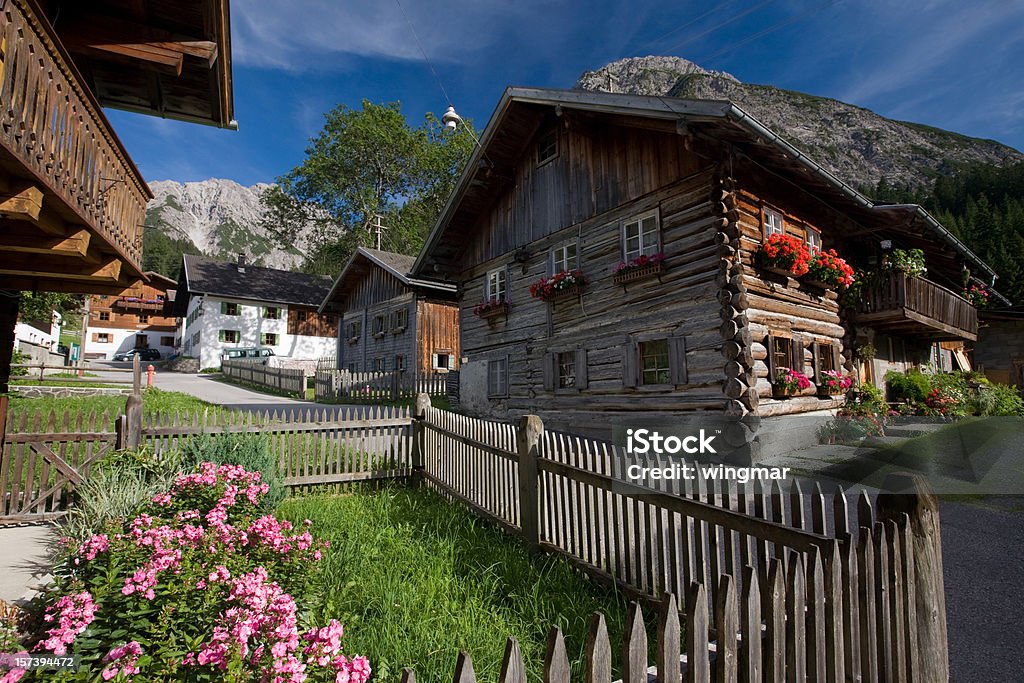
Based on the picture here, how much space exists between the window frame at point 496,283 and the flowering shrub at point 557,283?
1893 mm

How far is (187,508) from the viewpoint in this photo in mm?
4945

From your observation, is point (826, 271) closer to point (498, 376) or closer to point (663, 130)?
point (663, 130)

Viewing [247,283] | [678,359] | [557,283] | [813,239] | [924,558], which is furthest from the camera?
[247,283]

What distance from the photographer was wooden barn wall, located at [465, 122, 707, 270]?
38.2 ft

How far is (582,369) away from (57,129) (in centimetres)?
1106

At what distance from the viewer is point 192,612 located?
2.86 m

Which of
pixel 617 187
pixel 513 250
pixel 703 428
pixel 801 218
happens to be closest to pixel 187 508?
pixel 703 428

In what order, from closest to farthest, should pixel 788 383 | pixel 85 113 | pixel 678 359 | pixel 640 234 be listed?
pixel 85 113 → pixel 788 383 → pixel 678 359 → pixel 640 234

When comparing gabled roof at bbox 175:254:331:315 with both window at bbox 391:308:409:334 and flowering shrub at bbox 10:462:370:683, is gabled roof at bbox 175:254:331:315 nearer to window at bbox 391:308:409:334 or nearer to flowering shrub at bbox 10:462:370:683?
window at bbox 391:308:409:334

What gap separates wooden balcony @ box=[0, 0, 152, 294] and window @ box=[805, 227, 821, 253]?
14.5 meters

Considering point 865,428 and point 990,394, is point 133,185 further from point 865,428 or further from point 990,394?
point 990,394

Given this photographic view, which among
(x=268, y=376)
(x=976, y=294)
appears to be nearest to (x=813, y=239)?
(x=976, y=294)

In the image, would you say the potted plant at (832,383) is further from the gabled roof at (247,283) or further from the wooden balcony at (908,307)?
the gabled roof at (247,283)

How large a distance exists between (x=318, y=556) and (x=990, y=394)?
1931 centimetres
